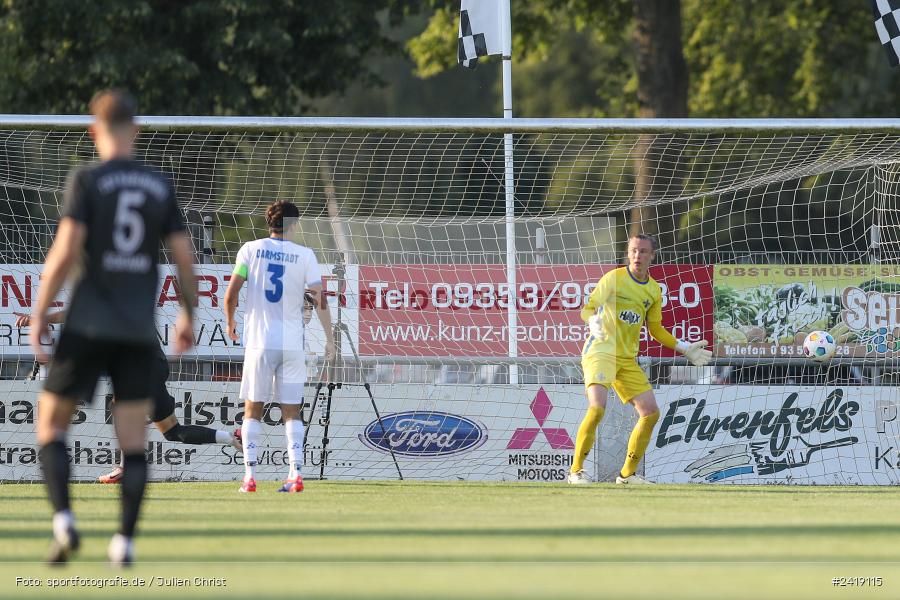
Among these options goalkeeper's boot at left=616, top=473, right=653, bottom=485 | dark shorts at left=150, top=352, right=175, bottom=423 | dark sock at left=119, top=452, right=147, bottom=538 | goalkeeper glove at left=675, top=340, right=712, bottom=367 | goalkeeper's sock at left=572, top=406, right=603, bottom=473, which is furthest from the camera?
goalkeeper's boot at left=616, top=473, right=653, bottom=485

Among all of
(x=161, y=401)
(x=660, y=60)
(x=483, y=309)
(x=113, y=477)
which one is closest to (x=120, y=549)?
(x=161, y=401)

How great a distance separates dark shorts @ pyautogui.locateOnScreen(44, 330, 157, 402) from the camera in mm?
5594

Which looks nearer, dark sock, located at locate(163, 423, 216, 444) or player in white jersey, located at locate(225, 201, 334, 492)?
player in white jersey, located at locate(225, 201, 334, 492)

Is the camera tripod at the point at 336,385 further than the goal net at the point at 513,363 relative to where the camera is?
No

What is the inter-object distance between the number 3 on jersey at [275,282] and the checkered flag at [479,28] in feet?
15.9

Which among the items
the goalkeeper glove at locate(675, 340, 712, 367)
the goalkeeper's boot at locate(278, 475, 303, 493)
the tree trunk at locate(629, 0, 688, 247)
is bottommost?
the goalkeeper's boot at locate(278, 475, 303, 493)

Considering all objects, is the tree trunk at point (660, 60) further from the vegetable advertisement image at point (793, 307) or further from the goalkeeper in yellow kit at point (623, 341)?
the goalkeeper in yellow kit at point (623, 341)

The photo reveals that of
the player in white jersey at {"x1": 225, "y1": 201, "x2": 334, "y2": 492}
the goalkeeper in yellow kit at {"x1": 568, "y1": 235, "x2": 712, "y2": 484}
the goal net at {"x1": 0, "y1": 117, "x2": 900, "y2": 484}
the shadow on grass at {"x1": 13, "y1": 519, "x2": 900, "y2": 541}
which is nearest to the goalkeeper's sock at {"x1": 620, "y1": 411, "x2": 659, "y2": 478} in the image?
the goalkeeper in yellow kit at {"x1": 568, "y1": 235, "x2": 712, "y2": 484}

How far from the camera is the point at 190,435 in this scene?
422 inches

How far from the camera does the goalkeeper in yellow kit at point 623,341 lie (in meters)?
10.9

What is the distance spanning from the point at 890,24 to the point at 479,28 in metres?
3.83

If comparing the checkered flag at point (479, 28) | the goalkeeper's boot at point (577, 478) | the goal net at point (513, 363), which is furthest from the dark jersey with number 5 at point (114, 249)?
the checkered flag at point (479, 28)

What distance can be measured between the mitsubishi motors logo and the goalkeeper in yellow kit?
3.99ft

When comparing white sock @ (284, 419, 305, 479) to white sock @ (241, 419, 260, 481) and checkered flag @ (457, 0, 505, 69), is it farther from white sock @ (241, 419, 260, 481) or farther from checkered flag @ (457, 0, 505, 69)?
checkered flag @ (457, 0, 505, 69)
